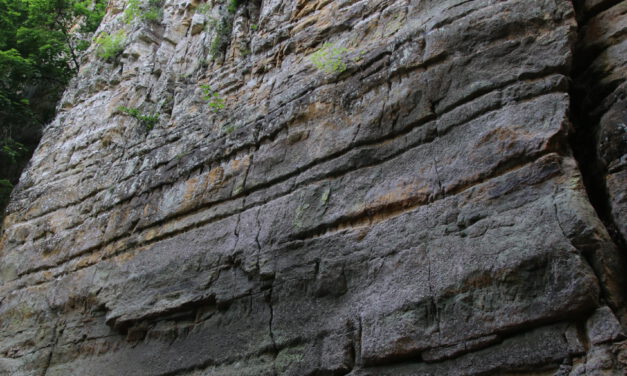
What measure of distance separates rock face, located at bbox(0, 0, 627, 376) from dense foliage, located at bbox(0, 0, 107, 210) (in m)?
4.89

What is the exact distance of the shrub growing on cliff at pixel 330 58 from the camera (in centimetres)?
627

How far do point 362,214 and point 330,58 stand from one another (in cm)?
242

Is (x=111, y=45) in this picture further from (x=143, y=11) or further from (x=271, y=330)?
(x=271, y=330)

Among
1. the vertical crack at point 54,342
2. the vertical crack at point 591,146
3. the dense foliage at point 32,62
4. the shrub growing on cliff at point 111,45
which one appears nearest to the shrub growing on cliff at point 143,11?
the shrub growing on cliff at point 111,45

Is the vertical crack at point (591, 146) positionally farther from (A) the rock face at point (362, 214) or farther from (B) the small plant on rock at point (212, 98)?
(B) the small plant on rock at point (212, 98)

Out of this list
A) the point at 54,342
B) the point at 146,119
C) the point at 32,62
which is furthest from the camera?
the point at 32,62

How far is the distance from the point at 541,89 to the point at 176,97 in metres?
6.09

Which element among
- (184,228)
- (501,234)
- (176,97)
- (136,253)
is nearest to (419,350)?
(501,234)

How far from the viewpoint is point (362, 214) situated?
498 cm

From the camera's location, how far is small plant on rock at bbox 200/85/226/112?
768cm

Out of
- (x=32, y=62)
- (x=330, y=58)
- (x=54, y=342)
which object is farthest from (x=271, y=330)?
(x=32, y=62)

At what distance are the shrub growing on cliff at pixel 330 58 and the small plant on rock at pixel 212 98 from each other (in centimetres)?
167

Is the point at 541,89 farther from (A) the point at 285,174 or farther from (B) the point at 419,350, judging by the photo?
(A) the point at 285,174

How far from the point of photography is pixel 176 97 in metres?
8.80
